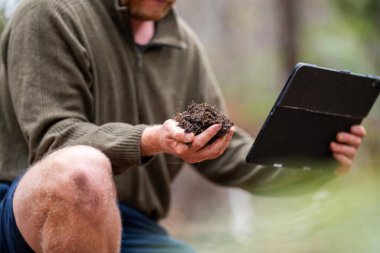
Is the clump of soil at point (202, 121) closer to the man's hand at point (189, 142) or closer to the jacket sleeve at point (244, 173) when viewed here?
the man's hand at point (189, 142)

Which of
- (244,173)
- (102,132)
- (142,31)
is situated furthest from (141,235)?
(142,31)

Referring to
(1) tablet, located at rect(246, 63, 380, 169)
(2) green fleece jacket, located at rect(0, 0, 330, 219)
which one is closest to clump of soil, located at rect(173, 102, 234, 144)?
(2) green fleece jacket, located at rect(0, 0, 330, 219)

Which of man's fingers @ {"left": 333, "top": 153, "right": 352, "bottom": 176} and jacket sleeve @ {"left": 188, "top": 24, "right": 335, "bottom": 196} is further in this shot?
jacket sleeve @ {"left": 188, "top": 24, "right": 335, "bottom": 196}

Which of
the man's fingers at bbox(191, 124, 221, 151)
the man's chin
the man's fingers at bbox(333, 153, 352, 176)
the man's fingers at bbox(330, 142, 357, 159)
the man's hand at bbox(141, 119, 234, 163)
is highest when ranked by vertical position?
the man's fingers at bbox(191, 124, 221, 151)

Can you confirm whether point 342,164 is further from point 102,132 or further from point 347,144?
point 102,132

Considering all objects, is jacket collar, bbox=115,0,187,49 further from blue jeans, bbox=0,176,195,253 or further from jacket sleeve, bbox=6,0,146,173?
blue jeans, bbox=0,176,195,253

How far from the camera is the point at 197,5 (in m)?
9.42

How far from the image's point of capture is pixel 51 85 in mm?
2330

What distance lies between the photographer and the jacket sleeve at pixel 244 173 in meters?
2.83

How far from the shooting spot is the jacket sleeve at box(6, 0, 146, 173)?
2.19m

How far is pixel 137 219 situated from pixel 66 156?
888mm

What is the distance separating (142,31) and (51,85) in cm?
58

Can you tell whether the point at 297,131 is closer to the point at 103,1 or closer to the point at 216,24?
the point at 103,1

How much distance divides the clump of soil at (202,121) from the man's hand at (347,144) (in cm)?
85
